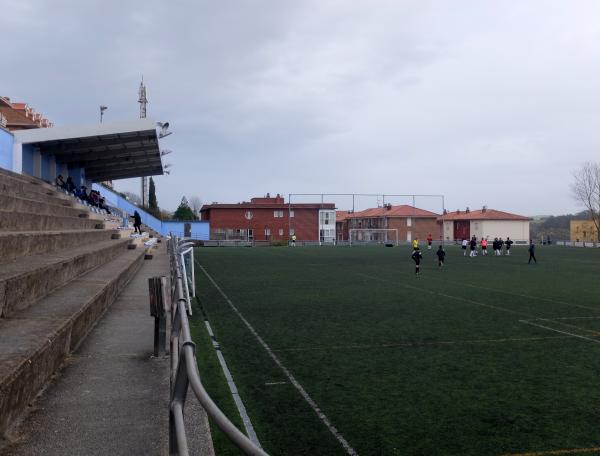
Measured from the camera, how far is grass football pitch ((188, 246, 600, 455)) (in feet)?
16.3

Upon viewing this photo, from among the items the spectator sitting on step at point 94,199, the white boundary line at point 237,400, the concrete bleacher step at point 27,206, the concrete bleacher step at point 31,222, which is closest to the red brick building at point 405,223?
the spectator sitting on step at point 94,199

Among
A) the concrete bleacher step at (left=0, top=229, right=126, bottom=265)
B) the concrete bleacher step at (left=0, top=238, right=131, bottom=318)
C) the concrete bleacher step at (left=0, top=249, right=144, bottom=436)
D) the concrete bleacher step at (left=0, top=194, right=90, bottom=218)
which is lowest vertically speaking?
the concrete bleacher step at (left=0, top=249, right=144, bottom=436)

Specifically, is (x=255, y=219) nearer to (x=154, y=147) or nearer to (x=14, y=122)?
(x=14, y=122)

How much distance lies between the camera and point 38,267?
5.74 meters

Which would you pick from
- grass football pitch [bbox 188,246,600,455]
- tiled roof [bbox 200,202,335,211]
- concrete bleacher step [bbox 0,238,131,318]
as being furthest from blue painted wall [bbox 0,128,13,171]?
tiled roof [bbox 200,202,335,211]

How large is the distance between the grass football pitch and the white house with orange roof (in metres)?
83.0

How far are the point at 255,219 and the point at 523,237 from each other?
168 feet

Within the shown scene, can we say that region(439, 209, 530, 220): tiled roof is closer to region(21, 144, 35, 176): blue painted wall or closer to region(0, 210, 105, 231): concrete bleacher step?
region(21, 144, 35, 176): blue painted wall


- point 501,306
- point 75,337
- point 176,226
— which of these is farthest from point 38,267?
point 176,226

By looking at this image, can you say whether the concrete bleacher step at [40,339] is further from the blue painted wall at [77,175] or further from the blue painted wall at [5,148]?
the blue painted wall at [77,175]

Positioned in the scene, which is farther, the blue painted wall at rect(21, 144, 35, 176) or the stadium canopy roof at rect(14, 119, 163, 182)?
the stadium canopy roof at rect(14, 119, 163, 182)

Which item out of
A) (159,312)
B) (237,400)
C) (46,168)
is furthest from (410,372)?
(46,168)

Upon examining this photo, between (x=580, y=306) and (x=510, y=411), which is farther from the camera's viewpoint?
(x=580, y=306)

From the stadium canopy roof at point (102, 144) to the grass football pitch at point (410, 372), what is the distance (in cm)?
1260
